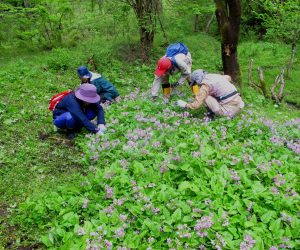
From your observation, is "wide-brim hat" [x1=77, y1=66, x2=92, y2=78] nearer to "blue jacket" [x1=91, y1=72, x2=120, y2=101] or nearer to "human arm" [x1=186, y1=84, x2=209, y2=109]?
"blue jacket" [x1=91, y1=72, x2=120, y2=101]

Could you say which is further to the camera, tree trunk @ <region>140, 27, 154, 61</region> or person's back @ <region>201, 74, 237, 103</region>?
tree trunk @ <region>140, 27, 154, 61</region>

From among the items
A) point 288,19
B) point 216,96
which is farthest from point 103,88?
point 288,19

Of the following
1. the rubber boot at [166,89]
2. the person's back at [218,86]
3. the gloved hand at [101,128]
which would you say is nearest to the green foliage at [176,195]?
the gloved hand at [101,128]

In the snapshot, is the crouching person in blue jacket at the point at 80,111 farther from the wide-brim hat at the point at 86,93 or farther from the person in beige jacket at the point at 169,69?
the person in beige jacket at the point at 169,69

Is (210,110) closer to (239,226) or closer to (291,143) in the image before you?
(291,143)

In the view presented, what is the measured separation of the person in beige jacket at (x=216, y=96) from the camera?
7578 mm

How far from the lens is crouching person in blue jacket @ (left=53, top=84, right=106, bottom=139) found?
698 centimetres

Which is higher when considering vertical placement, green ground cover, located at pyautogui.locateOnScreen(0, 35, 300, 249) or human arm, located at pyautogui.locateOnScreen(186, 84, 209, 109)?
human arm, located at pyautogui.locateOnScreen(186, 84, 209, 109)

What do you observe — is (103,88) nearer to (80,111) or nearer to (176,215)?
(80,111)

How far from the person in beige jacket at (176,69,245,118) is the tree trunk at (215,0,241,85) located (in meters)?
3.45

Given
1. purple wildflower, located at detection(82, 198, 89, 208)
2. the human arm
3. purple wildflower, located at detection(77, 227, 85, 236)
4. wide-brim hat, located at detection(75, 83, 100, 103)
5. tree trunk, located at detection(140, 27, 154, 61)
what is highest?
wide-brim hat, located at detection(75, 83, 100, 103)

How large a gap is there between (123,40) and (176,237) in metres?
12.5

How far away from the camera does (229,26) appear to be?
10.6 meters

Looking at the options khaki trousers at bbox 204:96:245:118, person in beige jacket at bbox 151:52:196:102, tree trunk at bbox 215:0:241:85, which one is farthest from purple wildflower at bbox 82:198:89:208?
tree trunk at bbox 215:0:241:85
